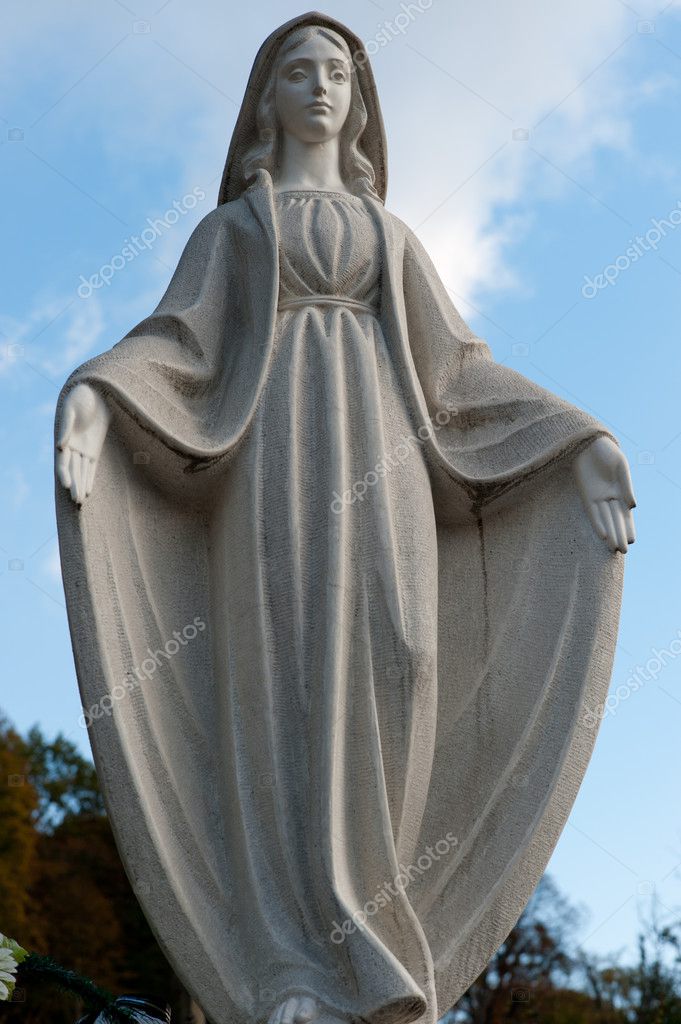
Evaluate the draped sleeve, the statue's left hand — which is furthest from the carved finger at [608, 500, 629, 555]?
the draped sleeve

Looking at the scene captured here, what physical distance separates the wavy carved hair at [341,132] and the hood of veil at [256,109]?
1.4 inches

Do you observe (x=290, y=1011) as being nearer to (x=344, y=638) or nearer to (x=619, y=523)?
(x=344, y=638)

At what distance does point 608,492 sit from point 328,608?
160 centimetres

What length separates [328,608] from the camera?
6961mm

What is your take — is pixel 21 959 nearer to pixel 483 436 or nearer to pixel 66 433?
pixel 66 433

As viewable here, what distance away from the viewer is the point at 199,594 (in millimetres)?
7488

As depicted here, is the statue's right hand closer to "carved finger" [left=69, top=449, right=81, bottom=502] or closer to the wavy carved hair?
"carved finger" [left=69, top=449, right=81, bottom=502]

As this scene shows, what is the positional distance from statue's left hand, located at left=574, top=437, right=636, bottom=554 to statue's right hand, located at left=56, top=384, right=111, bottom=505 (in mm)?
2377

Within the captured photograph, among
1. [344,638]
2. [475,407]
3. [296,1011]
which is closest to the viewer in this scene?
[296,1011]

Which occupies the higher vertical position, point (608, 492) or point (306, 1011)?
point (608, 492)

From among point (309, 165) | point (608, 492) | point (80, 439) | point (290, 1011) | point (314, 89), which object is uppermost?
point (314, 89)

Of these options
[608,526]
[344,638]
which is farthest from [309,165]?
[344,638]

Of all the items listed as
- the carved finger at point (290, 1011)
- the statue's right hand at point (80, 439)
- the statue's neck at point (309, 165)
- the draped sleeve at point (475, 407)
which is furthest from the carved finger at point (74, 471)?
the carved finger at point (290, 1011)

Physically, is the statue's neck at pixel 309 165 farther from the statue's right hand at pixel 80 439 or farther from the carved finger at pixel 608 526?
the carved finger at pixel 608 526
